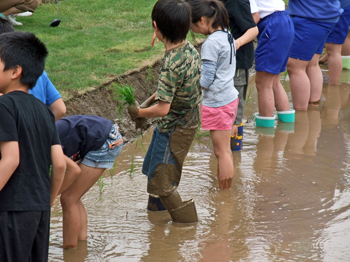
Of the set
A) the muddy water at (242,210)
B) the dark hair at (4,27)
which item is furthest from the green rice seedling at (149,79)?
the dark hair at (4,27)

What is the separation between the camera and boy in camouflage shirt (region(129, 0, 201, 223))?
11.3ft

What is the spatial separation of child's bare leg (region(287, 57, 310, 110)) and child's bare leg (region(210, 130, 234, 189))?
2.92m

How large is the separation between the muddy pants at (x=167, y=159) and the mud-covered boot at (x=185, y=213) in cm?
17

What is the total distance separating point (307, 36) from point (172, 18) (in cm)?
371

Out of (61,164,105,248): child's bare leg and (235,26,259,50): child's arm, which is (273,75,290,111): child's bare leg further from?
(61,164,105,248): child's bare leg

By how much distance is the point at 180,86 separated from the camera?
141 inches

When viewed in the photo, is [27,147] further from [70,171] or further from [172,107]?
[172,107]

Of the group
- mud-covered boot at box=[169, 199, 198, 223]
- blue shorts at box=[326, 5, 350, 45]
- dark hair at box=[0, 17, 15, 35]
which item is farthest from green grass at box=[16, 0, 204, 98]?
blue shorts at box=[326, 5, 350, 45]

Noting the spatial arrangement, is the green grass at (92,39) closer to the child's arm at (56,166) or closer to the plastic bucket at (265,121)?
the plastic bucket at (265,121)

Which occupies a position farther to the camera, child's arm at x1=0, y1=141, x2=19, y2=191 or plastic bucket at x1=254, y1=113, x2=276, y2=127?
plastic bucket at x1=254, y1=113, x2=276, y2=127

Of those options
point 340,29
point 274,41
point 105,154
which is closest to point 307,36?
point 274,41

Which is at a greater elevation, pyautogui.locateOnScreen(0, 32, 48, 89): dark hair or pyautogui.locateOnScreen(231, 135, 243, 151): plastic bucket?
pyautogui.locateOnScreen(0, 32, 48, 89): dark hair

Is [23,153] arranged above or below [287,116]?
above

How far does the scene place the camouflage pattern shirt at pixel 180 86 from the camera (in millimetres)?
3492
